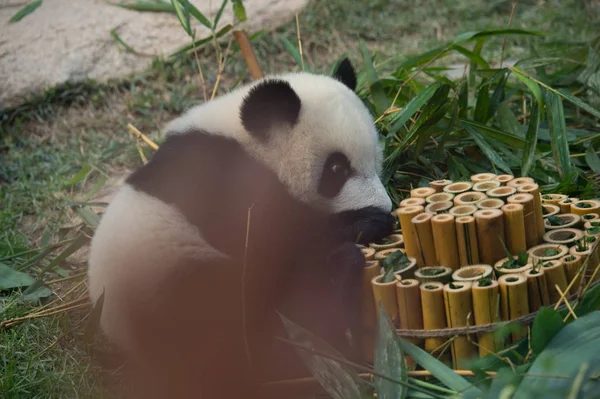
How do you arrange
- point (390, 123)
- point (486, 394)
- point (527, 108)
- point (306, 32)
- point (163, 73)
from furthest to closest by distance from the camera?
point (306, 32) < point (163, 73) < point (527, 108) < point (390, 123) < point (486, 394)

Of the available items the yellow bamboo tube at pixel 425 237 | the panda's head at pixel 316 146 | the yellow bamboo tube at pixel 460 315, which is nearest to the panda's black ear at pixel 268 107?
the panda's head at pixel 316 146

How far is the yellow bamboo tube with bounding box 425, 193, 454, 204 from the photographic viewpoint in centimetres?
212

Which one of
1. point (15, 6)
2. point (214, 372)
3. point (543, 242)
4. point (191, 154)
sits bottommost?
point (214, 372)

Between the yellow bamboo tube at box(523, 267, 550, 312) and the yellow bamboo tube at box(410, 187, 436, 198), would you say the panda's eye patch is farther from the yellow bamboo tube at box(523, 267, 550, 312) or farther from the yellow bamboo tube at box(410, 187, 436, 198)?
the yellow bamboo tube at box(523, 267, 550, 312)

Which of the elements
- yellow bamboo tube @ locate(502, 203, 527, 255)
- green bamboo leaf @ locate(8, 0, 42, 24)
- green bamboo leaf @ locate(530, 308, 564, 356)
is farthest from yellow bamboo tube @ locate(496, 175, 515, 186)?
green bamboo leaf @ locate(8, 0, 42, 24)

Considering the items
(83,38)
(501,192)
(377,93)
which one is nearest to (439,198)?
(501,192)

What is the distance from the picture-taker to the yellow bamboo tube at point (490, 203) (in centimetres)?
201

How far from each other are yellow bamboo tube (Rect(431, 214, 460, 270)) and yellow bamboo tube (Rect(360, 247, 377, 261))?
0.20 metres

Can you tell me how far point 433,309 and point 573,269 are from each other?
1.26 ft

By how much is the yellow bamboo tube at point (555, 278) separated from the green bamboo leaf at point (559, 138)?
0.74 meters

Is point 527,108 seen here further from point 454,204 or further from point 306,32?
point 306,32

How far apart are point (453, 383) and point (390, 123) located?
1303 mm

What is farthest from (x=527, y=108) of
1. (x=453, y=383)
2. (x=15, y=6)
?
(x=15, y=6)

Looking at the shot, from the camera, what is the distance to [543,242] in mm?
2037
